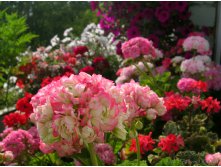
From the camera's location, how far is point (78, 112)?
44.9 inches

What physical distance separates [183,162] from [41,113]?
48.4 inches

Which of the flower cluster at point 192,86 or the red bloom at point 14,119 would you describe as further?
the flower cluster at point 192,86

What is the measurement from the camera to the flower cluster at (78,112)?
114 cm

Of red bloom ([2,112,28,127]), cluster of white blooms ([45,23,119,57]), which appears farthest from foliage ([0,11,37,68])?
red bloom ([2,112,28,127])

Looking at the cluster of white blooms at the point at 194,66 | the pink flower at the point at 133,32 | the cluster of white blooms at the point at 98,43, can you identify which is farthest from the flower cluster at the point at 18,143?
the cluster of white blooms at the point at 98,43

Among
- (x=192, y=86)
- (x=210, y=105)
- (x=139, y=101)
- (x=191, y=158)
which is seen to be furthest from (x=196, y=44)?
→ (x=139, y=101)

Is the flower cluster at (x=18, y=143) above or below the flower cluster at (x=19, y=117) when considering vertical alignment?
below

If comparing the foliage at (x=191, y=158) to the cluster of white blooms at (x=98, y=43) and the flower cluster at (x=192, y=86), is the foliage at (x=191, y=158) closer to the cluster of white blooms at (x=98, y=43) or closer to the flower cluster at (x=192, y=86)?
the flower cluster at (x=192, y=86)

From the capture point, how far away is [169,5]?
5.23 metres

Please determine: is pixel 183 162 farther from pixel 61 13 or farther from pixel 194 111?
pixel 61 13

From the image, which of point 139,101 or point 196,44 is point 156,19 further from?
point 139,101

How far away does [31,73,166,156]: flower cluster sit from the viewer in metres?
1.14

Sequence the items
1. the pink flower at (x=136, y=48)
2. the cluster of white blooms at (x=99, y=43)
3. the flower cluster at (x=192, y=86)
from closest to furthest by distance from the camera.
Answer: the flower cluster at (x=192, y=86) → the pink flower at (x=136, y=48) → the cluster of white blooms at (x=99, y=43)

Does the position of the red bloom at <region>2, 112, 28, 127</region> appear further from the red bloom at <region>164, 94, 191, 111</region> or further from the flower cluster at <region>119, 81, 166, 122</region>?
the flower cluster at <region>119, 81, 166, 122</region>
